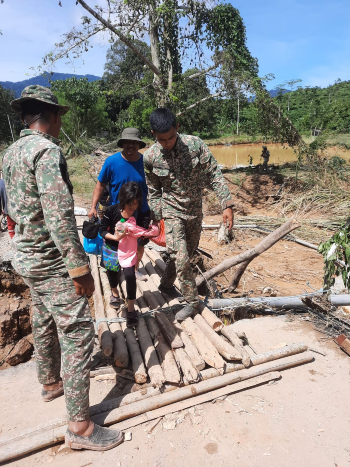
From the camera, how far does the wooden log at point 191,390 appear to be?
2252 mm

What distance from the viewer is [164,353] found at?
110 inches

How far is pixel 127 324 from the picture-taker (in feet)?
10.4

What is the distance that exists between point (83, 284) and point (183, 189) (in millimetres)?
1572

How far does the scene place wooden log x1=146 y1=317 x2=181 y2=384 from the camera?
98.9 inches

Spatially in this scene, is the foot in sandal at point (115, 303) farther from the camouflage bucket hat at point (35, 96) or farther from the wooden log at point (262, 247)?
the camouflage bucket hat at point (35, 96)

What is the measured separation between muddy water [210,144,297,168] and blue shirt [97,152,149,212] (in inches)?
591

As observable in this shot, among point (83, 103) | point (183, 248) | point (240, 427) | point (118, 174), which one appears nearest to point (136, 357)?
point (240, 427)

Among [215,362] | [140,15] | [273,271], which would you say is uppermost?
[140,15]

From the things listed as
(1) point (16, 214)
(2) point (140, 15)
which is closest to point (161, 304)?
(1) point (16, 214)

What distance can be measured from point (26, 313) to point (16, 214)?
216 cm

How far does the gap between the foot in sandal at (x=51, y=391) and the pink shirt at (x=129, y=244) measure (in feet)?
3.68

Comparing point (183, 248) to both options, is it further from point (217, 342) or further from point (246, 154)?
point (246, 154)

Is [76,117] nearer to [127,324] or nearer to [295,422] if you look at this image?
[127,324]

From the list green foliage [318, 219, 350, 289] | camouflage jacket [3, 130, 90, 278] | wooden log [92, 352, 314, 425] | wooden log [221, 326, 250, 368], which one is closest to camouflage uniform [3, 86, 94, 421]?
camouflage jacket [3, 130, 90, 278]
